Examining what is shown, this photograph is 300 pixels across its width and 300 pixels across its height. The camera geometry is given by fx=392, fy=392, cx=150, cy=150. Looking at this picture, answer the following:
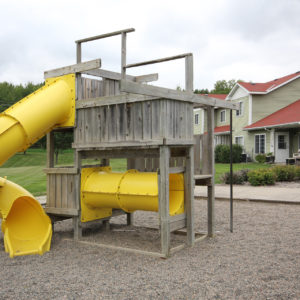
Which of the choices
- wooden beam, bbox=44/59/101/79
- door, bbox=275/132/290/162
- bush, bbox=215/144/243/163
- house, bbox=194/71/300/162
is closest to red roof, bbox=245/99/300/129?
house, bbox=194/71/300/162

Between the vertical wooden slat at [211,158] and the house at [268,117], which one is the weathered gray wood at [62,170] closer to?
the vertical wooden slat at [211,158]

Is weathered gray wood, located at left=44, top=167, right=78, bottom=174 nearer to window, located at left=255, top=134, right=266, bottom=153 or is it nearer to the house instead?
the house

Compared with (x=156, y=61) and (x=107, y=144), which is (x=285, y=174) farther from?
(x=107, y=144)

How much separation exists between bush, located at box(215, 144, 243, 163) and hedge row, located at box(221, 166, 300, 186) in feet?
34.6

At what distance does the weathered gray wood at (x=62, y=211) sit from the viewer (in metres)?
6.52

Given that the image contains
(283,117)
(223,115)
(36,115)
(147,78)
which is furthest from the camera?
(223,115)

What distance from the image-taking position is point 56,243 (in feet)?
21.2

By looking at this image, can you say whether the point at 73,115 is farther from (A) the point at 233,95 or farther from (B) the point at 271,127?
(A) the point at 233,95

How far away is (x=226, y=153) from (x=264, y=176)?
1233 cm

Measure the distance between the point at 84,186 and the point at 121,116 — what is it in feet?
4.61

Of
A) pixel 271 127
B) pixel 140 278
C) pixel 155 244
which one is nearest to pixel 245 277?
pixel 140 278

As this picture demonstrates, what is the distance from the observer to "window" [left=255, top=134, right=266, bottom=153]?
1077 inches

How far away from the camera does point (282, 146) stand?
85.7 ft

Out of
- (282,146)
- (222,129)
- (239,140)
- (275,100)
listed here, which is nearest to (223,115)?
(222,129)
